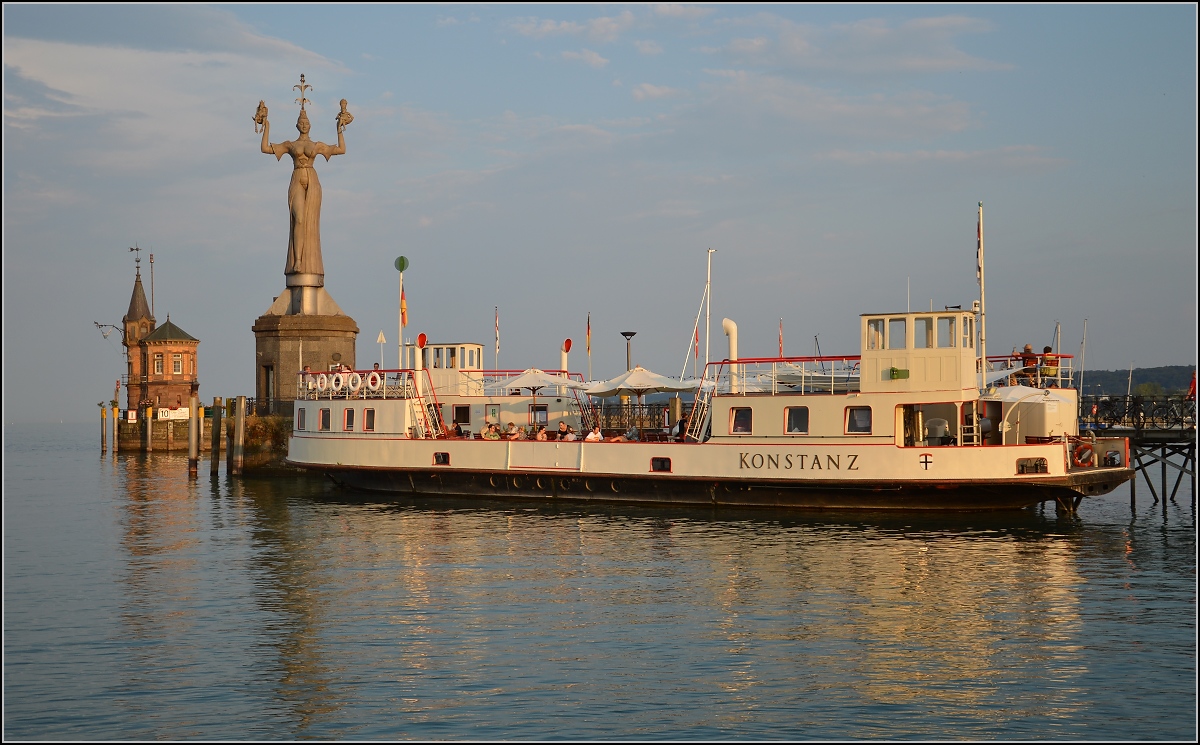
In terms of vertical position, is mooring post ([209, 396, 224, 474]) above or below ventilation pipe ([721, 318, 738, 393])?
below

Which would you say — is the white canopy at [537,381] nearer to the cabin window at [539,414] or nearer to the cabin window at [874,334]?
the cabin window at [539,414]

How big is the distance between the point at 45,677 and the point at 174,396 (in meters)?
69.9

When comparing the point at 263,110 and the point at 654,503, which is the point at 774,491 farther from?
the point at 263,110

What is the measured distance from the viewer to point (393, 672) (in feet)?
56.7

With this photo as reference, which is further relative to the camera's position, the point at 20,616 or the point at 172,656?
the point at 20,616

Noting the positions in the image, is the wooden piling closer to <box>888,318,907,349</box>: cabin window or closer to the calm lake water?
the calm lake water

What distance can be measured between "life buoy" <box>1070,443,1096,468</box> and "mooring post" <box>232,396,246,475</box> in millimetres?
34626

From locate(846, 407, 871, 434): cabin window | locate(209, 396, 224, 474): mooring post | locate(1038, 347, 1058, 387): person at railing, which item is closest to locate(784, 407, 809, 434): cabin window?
locate(846, 407, 871, 434): cabin window

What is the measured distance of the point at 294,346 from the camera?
2090 inches

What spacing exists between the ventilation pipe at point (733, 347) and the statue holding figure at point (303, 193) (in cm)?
2506

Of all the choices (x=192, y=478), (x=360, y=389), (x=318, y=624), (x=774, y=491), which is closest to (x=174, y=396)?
(x=192, y=478)

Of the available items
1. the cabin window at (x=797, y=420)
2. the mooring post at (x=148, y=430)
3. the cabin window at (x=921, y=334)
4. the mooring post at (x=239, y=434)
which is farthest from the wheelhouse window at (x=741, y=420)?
the mooring post at (x=148, y=430)

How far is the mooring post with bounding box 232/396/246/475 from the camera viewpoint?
50.6 m

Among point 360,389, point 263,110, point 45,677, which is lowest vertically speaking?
point 45,677
